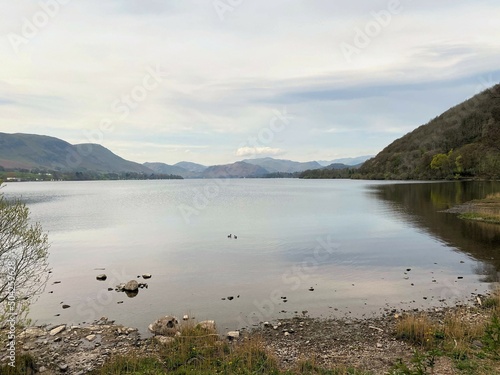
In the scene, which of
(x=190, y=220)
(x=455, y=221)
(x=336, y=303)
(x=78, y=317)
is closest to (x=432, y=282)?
(x=336, y=303)

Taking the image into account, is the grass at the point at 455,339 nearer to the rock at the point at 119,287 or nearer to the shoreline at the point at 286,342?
the shoreline at the point at 286,342

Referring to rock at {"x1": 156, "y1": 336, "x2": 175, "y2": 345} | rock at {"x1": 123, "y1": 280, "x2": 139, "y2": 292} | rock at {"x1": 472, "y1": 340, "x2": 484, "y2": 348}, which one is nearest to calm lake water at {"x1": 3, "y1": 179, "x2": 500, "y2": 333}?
rock at {"x1": 123, "y1": 280, "x2": 139, "y2": 292}

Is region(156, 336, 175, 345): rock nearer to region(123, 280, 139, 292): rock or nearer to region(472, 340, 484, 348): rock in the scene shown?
region(123, 280, 139, 292): rock

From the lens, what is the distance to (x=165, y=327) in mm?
17984

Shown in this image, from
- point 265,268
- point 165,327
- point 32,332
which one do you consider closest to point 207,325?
point 165,327

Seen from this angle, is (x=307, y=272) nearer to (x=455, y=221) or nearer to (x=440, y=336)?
(x=440, y=336)

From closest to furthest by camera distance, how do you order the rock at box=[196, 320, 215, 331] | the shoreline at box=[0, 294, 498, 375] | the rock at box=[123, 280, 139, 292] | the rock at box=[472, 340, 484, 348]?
the shoreline at box=[0, 294, 498, 375]
the rock at box=[472, 340, 484, 348]
the rock at box=[196, 320, 215, 331]
the rock at box=[123, 280, 139, 292]

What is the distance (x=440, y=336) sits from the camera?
15953 mm

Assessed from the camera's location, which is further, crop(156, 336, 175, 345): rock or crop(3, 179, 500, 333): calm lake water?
crop(3, 179, 500, 333): calm lake water

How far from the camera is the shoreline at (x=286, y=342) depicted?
47.1ft

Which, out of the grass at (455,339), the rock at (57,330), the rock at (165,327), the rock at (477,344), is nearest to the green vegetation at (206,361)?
the rock at (165,327)

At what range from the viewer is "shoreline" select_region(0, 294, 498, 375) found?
14.3 meters

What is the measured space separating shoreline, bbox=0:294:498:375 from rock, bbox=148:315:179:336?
0.84 metres

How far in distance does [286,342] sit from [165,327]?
6.41m
